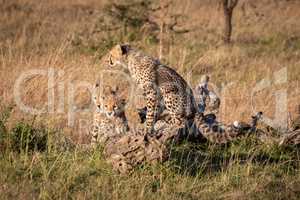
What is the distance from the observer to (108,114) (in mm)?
5793

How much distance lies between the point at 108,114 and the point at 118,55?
55.2 inches

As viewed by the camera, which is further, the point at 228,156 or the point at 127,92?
the point at 127,92

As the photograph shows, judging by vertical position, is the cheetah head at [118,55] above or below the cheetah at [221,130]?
above

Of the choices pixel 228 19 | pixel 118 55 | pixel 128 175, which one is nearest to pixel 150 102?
Result: pixel 118 55

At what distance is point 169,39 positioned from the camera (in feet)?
36.9

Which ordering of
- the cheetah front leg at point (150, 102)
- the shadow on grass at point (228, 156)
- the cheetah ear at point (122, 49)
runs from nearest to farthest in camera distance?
the shadow on grass at point (228, 156) → the cheetah front leg at point (150, 102) → the cheetah ear at point (122, 49)

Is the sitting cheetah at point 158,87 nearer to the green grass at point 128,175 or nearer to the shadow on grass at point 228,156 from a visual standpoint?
the shadow on grass at point 228,156

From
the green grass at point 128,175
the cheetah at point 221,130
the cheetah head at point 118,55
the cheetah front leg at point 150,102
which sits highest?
the cheetah head at point 118,55

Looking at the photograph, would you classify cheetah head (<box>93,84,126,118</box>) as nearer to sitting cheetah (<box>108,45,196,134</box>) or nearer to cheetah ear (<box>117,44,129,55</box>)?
sitting cheetah (<box>108,45,196,134</box>)

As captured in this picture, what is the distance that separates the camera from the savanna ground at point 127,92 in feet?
15.6

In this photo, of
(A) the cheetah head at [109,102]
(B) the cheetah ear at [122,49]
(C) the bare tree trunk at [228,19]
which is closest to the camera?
(A) the cheetah head at [109,102]

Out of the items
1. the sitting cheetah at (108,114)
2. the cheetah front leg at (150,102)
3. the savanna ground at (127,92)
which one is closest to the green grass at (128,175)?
the savanna ground at (127,92)

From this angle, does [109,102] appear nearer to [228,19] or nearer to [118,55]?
[118,55]

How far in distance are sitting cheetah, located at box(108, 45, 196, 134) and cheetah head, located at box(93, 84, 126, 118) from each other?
73 centimetres
